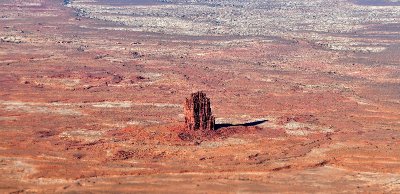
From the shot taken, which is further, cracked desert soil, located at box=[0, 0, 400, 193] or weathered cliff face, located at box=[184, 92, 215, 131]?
weathered cliff face, located at box=[184, 92, 215, 131]

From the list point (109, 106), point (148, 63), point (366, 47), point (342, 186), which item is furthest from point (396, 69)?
point (342, 186)

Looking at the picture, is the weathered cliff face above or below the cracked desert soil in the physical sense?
above

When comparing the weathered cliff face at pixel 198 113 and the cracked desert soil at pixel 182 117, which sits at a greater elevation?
the weathered cliff face at pixel 198 113

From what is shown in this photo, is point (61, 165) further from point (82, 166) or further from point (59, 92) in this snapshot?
point (59, 92)

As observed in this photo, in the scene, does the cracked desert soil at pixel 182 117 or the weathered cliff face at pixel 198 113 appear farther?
the weathered cliff face at pixel 198 113
